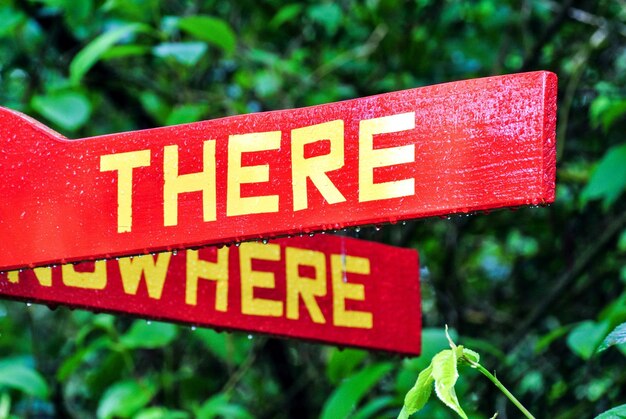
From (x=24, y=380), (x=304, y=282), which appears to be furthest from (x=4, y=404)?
(x=304, y=282)

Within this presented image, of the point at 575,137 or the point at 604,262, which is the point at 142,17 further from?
the point at 604,262

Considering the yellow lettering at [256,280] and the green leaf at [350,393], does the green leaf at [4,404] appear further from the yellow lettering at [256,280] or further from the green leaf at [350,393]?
the yellow lettering at [256,280]

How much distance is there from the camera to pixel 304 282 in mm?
917

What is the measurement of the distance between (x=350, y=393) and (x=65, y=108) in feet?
1.76

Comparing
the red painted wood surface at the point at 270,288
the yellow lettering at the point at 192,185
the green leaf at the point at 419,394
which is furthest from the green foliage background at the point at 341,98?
the green leaf at the point at 419,394

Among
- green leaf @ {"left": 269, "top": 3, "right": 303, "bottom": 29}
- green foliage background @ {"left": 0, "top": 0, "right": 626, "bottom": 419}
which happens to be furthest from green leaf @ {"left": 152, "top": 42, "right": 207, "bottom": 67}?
green leaf @ {"left": 269, "top": 3, "right": 303, "bottom": 29}

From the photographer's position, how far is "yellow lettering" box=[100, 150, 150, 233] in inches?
27.9

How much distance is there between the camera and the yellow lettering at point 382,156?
0.65m

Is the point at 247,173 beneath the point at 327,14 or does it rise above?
beneath

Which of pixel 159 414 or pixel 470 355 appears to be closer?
pixel 470 355

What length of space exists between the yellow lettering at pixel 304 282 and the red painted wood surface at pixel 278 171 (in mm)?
229

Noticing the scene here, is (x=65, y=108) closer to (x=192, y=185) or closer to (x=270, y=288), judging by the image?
(x=270, y=288)

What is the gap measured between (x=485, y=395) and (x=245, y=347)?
42cm

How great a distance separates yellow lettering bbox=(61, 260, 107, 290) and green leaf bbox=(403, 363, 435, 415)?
1.08ft
